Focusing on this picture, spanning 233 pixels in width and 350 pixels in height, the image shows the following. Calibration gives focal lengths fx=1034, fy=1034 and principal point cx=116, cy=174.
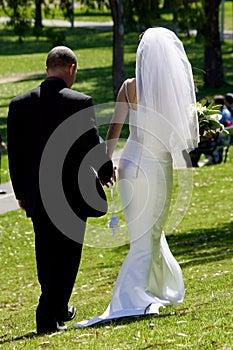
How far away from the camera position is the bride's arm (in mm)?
7777

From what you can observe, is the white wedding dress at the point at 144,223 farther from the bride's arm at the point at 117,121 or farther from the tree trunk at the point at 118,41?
the tree trunk at the point at 118,41

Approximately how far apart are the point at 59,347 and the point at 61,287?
1097mm

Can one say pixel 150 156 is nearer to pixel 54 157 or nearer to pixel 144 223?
pixel 144 223

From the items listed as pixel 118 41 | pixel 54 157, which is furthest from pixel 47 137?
pixel 118 41

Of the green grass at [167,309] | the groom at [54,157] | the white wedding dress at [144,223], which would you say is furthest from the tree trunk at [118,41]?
the groom at [54,157]

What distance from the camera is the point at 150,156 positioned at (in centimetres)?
799

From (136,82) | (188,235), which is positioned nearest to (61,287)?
(136,82)

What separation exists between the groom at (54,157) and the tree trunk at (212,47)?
2800cm

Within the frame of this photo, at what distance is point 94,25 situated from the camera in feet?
210

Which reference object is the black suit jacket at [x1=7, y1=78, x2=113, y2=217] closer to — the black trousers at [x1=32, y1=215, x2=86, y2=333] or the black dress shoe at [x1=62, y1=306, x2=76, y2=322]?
the black trousers at [x1=32, y1=215, x2=86, y2=333]

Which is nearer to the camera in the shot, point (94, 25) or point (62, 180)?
point (62, 180)

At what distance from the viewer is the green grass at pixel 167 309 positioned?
21.7ft

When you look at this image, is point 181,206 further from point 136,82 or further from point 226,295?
point 136,82

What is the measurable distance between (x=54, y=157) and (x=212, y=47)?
1168 inches
